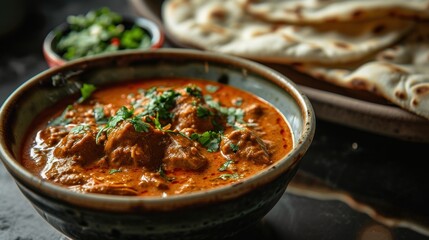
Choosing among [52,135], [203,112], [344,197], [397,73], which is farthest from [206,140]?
[397,73]

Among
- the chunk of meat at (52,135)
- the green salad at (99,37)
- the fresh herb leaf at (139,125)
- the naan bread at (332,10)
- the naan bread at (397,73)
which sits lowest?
the green salad at (99,37)

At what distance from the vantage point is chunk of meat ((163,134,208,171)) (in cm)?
192

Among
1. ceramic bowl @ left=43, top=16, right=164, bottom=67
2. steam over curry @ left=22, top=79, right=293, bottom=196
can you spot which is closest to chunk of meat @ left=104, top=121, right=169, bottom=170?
steam over curry @ left=22, top=79, right=293, bottom=196

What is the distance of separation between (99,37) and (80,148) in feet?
5.73

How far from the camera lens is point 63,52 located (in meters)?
3.48

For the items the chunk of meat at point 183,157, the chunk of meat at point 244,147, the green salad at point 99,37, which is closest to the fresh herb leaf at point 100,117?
the chunk of meat at point 183,157

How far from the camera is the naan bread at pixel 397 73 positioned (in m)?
2.61

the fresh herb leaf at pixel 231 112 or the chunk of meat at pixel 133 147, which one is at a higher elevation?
the chunk of meat at pixel 133 147

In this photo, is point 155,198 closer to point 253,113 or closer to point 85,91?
point 253,113

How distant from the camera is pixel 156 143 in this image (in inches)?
79.0

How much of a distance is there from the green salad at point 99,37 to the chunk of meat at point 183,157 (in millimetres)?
1564

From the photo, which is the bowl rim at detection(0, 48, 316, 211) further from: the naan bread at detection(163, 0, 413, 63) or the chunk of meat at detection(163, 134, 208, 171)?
the naan bread at detection(163, 0, 413, 63)

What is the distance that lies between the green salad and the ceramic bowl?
0.02 metres

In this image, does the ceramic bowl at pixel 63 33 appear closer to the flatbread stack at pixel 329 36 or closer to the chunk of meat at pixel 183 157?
the flatbread stack at pixel 329 36
